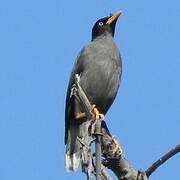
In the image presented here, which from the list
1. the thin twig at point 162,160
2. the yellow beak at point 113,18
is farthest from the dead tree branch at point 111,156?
the yellow beak at point 113,18

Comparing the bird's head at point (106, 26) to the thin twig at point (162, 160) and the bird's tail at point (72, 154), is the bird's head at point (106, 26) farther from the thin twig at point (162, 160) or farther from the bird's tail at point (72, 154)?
the thin twig at point (162, 160)

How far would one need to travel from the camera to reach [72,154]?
26.3 feet

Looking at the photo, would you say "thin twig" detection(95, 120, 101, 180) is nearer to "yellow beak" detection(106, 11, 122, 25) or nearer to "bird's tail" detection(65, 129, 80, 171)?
"bird's tail" detection(65, 129, 80, 171)

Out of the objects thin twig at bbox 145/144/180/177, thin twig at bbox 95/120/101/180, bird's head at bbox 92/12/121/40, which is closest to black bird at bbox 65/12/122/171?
bird's head at bbox 92/12/121/40

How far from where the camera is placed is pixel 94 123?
3.22m

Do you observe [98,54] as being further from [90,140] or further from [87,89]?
[90,140]

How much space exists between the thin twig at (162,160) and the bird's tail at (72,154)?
4.34m

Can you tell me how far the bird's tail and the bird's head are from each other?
7.24 ft

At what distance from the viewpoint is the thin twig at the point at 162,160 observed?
10.4 feet

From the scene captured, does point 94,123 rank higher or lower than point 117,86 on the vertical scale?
lower

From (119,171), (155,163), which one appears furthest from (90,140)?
(119,171)

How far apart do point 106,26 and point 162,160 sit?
6.88m

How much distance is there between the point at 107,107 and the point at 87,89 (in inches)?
16.2

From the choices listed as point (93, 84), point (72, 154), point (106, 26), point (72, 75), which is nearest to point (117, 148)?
point (72, 154)
